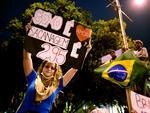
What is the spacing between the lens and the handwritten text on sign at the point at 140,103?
25.8 feet

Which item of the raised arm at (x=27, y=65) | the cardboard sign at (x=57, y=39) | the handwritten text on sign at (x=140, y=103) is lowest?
the handwritten text on sign at (x=140, y=103)

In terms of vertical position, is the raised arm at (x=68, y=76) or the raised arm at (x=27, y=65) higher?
the raised arm at (x=27, y=65)

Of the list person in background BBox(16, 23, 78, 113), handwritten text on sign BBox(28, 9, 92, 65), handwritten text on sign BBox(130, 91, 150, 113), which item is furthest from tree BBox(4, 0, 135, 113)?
person in background BBox(16, 23, 78, 113)

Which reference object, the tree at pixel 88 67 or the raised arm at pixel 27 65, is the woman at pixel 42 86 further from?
the tree at pixel 88 67

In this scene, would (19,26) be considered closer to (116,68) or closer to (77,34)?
(116,68)

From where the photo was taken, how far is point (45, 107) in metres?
5.27

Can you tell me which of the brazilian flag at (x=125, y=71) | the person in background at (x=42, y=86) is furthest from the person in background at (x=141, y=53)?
the person in background at (x=42, y=86)

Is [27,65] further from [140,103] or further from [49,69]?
[140,103]

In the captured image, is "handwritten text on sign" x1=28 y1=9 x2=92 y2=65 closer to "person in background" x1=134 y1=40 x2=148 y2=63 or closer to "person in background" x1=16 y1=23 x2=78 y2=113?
"person in background" x1=16 y1=23 x2=78 y2=113

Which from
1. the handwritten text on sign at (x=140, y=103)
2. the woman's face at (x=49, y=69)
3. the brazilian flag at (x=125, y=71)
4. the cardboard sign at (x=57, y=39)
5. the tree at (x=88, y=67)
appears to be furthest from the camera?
the tree at (x=88, y=67)

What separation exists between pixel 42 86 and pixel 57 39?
114 cm

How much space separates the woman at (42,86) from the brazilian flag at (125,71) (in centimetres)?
261

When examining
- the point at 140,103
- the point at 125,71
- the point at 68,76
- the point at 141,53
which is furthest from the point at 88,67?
the point at 68,76

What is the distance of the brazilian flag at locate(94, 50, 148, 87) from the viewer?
27.2 feet
